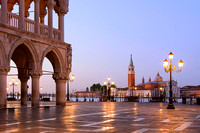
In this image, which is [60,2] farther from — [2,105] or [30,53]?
[2,105]

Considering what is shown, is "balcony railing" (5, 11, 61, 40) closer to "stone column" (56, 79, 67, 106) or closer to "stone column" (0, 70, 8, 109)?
"stone column" (0, 70, 8, 109)

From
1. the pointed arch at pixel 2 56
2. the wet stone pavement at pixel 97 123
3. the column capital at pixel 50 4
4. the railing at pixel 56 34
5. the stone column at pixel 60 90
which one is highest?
the column capital at pixel 50 4

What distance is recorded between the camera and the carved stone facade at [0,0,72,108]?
2272 centimetres

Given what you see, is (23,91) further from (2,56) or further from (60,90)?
(2,56)

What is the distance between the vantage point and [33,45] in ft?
84.1

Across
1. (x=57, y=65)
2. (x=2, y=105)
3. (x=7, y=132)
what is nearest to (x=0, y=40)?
(x=2, y=105)

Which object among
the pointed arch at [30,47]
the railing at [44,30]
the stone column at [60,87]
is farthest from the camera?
the stone column at [60,87]

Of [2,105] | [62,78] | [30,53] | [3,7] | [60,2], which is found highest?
[60,2]

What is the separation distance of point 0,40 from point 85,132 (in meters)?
14.2

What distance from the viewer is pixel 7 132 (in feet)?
32.9

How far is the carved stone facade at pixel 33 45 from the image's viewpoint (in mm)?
22719

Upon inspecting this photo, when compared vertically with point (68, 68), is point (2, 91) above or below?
below

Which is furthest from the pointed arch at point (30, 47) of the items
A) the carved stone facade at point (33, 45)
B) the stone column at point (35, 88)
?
the stone column at point (35, 88)

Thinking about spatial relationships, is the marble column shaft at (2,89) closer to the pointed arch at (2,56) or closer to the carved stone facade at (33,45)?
the carved stone facade at (33,45)
